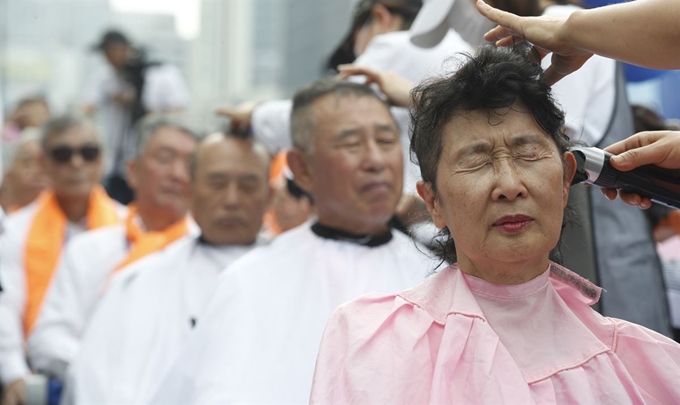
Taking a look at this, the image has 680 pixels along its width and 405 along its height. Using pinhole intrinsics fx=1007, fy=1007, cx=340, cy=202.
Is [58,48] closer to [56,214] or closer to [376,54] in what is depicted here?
[56,214]

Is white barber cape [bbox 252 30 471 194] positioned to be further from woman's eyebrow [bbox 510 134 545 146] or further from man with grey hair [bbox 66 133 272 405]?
woman's eyebrow [bbox 510 134 545 146]

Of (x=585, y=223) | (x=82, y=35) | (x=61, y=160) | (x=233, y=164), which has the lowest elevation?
(x=82, y=35)

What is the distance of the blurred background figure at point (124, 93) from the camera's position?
8.75 m

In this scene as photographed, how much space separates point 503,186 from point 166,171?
3.74m

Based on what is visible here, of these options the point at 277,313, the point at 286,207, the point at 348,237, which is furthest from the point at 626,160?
the point at 286,207

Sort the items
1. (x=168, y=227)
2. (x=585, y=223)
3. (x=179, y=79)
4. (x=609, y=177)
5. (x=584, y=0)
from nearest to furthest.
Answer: (x=609, y=177) < (x=585, y=223) < (x=584, y=0) < (x=168, y=227) < (x=179, y=79)

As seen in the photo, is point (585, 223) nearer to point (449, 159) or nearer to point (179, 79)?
point (449, 159)

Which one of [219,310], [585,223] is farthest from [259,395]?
[585,223]

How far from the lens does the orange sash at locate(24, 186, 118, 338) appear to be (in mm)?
5570

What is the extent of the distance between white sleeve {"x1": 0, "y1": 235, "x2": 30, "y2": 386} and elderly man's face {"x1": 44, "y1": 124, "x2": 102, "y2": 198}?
457mm

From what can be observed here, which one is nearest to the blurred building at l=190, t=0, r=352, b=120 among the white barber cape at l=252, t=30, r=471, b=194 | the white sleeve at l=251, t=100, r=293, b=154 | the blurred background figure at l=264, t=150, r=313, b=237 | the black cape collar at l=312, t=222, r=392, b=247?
the blurred background figure at l=264, t=150, r=313, b=237

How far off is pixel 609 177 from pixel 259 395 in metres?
1.53

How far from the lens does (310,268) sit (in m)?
3.72

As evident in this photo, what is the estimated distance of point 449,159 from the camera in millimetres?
2311
